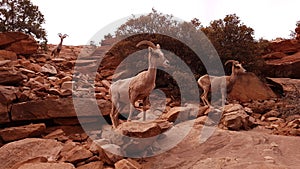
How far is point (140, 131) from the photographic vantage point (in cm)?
567

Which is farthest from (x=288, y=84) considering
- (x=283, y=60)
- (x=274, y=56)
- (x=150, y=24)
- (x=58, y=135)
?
(x=58, y=135)

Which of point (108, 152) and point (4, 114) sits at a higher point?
point (4, 114)

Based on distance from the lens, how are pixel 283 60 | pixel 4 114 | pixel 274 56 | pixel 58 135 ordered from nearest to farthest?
pixel 58 135
pixel 4 114
pixel 283 60
pixel 274 56

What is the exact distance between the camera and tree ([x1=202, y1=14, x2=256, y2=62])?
1287cm

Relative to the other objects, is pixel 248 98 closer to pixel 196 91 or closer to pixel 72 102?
pixel 196 91

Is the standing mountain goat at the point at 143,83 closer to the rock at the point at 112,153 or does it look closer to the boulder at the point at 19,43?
the rock at the point at 112,153

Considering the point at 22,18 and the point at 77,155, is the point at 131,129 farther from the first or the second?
the point at 22,18

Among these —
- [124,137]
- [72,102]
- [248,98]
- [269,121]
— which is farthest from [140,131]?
[248,98]

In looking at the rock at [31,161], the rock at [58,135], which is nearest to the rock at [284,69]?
the rock at [58,135]

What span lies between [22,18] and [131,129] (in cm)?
1418

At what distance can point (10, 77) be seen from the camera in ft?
29.3

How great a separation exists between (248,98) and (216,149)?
6.04 m

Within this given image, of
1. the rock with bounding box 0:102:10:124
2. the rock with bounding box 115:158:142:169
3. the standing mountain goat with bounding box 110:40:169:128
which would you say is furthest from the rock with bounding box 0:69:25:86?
the rock with bounding box 115:158:142:169

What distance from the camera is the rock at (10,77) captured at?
28.9 ft
